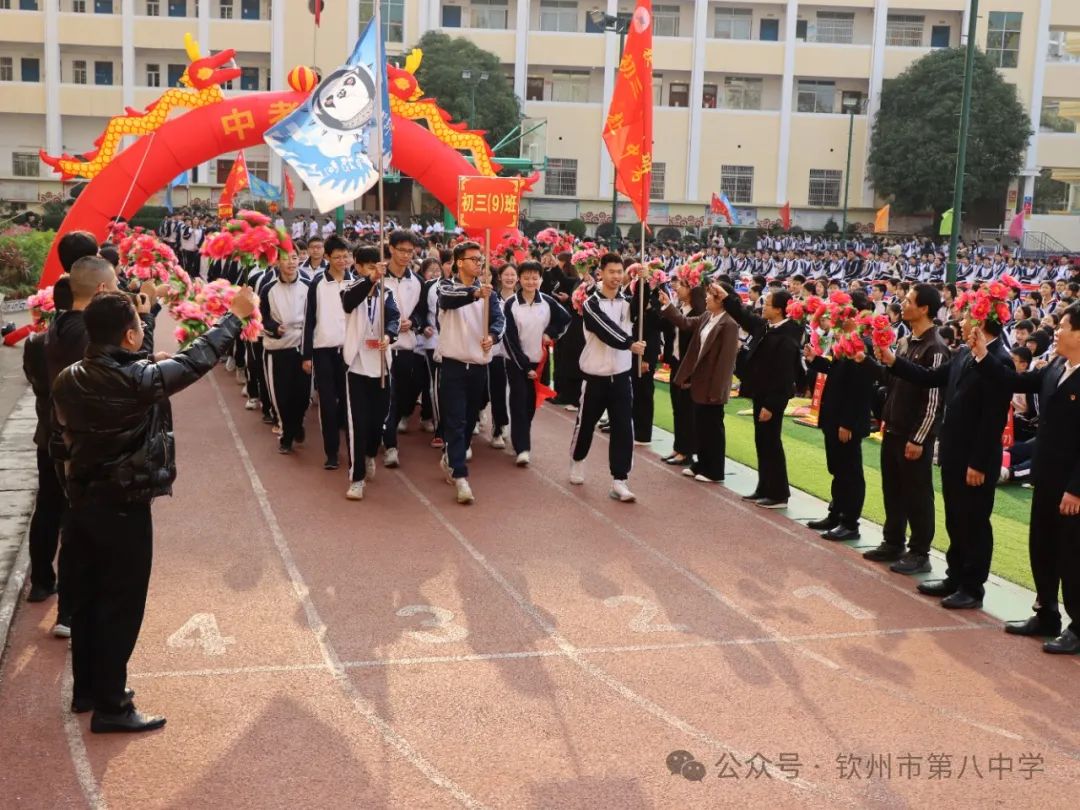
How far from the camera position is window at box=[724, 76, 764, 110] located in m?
54.0

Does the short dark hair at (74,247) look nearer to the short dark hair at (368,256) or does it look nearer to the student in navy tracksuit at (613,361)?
the short dark hair at (368,256)

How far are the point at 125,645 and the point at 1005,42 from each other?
5436cm

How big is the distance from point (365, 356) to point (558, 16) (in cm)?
4640

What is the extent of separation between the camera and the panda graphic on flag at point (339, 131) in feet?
32.3

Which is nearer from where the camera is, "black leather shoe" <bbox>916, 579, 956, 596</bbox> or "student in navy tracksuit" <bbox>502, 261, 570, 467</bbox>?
"black leather shoe" <bbox>916, 579, 956, 596</bbox>

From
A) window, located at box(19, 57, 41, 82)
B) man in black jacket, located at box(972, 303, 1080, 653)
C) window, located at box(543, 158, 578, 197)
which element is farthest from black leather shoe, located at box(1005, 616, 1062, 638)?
window, located at box(19, 57, 41, 82)

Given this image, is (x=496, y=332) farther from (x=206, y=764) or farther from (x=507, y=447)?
(x=206, y=764)

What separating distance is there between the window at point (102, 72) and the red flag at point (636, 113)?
153 ft

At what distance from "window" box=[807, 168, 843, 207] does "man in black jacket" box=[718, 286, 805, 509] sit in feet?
149

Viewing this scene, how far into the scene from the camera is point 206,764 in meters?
5.09

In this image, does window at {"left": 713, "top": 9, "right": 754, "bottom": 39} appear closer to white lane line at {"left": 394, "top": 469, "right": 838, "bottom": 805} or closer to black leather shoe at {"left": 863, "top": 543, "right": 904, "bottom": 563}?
black leather shoe at {"left": 863, "top": 543, "right": 904, "bottom": 563}

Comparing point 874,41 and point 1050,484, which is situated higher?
point 874,41

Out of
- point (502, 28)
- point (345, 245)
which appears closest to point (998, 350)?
point (345, 245)

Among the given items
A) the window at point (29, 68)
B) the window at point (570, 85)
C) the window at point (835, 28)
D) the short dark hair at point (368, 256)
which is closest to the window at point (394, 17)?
the window at point (570, 85)
